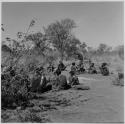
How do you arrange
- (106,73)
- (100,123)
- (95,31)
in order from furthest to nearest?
(106,73) < (95,31) < (100,123)

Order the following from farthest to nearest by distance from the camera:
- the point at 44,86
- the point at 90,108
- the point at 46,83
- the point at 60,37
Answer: the point at 60,37 < the point at 46,83 < the point at 44,86 < the point at 90,108

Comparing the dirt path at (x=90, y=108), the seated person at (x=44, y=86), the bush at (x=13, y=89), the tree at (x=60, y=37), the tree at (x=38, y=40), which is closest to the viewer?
the dirt path at (x=90, y=108)

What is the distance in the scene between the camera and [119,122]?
6449mm

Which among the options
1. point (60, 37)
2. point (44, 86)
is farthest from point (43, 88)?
point (60, 37)

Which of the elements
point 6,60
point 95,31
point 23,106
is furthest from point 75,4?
point 23,106

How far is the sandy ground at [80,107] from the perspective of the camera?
6.60 metres

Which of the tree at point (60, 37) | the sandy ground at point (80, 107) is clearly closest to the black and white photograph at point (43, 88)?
the sandy ground at point (80, 107)

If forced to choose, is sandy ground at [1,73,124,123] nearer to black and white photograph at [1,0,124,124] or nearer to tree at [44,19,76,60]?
black and white photograph at [1,0,124,124]

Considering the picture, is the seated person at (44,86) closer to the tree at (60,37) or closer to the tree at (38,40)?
the tree at (38,40)

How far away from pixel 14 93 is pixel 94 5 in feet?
9.79

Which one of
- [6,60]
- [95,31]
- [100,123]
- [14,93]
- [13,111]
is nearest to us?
[100,123]

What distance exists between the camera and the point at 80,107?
7410 millimetres

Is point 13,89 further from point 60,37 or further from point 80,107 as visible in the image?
point 60,37

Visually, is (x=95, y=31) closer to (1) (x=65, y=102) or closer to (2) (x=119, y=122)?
(1) (x=65, y=102)
